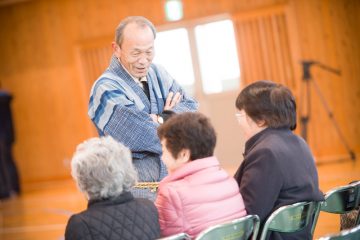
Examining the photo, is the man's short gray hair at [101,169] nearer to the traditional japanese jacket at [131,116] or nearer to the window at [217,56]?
the traditional japanese jacket at [131,116]

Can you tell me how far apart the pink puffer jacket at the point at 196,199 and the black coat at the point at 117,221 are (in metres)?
0.07

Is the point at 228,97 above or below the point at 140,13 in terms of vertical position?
below

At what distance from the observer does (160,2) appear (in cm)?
935

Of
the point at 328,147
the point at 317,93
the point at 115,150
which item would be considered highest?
the point at 115,150

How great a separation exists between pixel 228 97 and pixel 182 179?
22.6 feet

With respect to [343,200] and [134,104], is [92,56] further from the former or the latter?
[343,200]

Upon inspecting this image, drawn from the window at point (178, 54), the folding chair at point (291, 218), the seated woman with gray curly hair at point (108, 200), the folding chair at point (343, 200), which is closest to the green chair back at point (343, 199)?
the folding chair at point (343, 200)

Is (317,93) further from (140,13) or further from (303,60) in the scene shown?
(140,13)

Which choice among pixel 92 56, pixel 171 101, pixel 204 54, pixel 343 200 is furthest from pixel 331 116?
pixel 171 101

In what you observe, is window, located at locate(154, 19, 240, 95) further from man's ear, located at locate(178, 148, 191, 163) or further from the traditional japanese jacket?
man's ear, located at locate(178, 148, 191, 163)

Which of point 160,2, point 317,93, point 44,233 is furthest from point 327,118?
point 44,233

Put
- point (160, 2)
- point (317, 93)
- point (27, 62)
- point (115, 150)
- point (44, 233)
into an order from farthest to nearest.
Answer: point (27, 62)
point (160, 2)
point (317, 93)
point (44, 233)
point (115, 150)

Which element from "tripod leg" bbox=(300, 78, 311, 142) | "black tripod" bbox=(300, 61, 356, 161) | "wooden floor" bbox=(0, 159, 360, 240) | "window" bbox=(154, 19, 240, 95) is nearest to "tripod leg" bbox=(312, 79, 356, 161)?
"black tripod" bbox=(300, 61, 356, 161)

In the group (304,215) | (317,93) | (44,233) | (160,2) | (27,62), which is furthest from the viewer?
(27,62)
